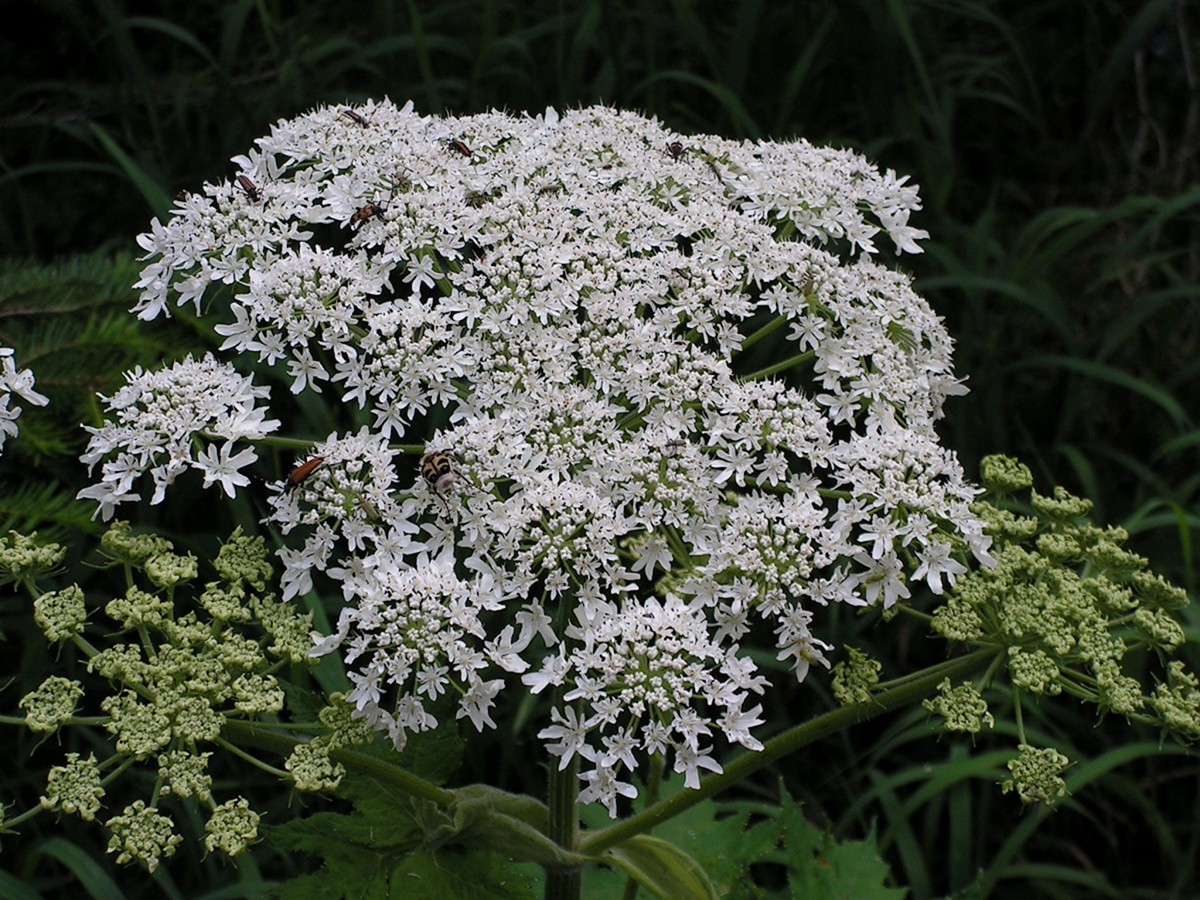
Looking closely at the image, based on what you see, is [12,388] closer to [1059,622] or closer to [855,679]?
[855,679]

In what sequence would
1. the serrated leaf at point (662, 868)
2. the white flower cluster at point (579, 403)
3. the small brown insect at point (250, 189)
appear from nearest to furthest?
1. the white flower cluster at point (579, 403)
2. the serrated leaf at point (662, 868)
3. the small brown insect at point (250, 189)

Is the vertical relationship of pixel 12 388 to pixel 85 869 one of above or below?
above

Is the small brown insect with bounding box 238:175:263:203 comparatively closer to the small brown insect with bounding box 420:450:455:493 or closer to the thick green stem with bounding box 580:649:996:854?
the small brown insect with bounding box 420:450:455:493

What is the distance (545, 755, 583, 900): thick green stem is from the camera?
13.9ft

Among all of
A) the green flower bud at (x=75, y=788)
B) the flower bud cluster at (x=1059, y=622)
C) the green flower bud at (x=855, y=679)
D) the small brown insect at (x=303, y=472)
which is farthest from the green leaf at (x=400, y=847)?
the flower bud cluster at (x=1059, y=622)

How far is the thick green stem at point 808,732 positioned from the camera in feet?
13.2

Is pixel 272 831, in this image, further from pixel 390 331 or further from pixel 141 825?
pixel 390 331

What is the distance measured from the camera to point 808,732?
4043mm

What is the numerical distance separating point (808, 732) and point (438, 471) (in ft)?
→ 5.23

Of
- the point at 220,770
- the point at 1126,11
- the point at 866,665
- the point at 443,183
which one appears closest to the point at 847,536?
the point at 866,665

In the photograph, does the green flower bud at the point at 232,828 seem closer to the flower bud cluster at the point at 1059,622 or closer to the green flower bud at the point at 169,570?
the green flower bud at the point at 169,570

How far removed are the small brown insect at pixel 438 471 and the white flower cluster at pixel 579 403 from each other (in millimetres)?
19

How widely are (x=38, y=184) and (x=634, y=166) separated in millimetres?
4821

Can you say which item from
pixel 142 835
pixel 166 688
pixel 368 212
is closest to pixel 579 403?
pixel 368 212
